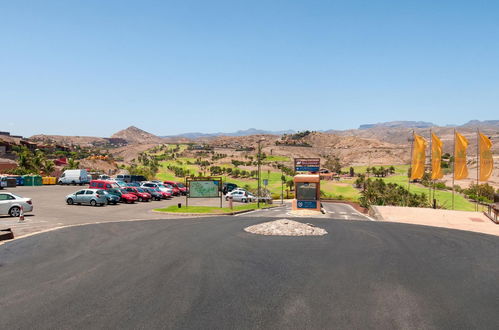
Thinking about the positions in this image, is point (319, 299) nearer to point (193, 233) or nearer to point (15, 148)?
point (193, 233)

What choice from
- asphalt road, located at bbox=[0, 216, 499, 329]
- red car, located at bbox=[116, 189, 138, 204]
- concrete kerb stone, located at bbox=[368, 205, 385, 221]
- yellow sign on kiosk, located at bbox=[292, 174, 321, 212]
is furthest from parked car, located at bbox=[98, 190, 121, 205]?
concrete kerb stone, located at bbox=[368, 205, 385, 221]

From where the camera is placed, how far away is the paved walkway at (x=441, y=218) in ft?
95.4

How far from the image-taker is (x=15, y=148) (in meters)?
114

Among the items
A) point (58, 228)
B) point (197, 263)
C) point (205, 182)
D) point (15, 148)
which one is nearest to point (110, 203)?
point (205, 182)

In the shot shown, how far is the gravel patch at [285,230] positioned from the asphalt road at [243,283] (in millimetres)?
1961

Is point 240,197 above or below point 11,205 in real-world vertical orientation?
below

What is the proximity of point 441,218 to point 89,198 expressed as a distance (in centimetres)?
3069

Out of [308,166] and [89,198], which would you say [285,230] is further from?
[89,198]

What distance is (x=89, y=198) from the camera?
131 ft

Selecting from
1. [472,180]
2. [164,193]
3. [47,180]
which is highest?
[47,180]

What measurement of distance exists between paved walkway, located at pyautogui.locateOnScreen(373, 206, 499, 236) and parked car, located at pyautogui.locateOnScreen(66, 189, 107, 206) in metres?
25.0

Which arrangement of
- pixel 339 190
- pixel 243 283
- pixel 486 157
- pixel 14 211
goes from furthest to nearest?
1. pixel 339 190
2. pixel 486 157
3. pixel 14 211
4. pixel 243 283

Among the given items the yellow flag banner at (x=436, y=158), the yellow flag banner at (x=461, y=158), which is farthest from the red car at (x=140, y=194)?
the yellow flag banner at (x=461, y=158)

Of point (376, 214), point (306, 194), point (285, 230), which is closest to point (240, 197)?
point (306, 194)
